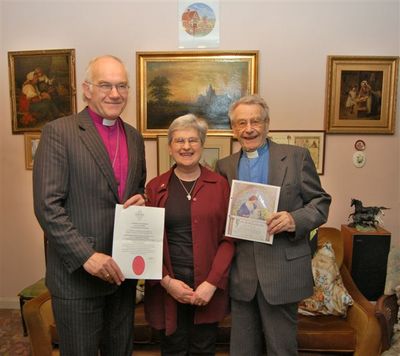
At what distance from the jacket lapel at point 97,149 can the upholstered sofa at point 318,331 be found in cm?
129

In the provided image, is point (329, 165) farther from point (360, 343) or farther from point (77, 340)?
point (77, 340)

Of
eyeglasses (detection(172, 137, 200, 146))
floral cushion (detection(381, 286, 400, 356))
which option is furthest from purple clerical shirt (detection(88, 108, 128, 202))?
floral cushion (detection(381, 286, 400, 356))

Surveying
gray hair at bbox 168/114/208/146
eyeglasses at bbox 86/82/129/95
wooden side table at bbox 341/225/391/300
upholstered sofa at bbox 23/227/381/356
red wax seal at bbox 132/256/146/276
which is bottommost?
upholstered sofa at bbox 23/227/381/356

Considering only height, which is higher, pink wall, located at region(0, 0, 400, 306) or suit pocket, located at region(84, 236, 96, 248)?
pink wall, located at region(0, 0, 400, 306)

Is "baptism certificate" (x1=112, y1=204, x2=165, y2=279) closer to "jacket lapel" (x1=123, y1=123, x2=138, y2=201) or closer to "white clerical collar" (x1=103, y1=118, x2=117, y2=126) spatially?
"jacket lapel" (x1=123, y1=123, x2=138, y2=201)

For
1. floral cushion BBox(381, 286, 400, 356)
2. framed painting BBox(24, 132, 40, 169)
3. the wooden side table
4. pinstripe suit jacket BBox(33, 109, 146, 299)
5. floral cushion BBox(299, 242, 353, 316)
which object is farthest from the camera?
framed painting BBox(24, 132, 40, 169)

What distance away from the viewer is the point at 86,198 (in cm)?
151

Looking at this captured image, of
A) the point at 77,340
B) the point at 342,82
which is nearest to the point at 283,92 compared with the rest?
the point at 342,82

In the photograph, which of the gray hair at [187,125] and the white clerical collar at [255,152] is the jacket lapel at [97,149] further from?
the white clerical collar at [255,152]

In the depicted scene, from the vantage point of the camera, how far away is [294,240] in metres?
1.69

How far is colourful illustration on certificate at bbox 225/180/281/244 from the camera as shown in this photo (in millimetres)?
1640

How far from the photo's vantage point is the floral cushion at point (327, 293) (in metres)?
2.46

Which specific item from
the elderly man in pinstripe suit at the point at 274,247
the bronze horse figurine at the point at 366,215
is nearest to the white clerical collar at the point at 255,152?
the elderly man in pinstripe suit at the point at 274,247

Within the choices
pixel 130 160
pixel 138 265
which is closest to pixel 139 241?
pixel 138 265
